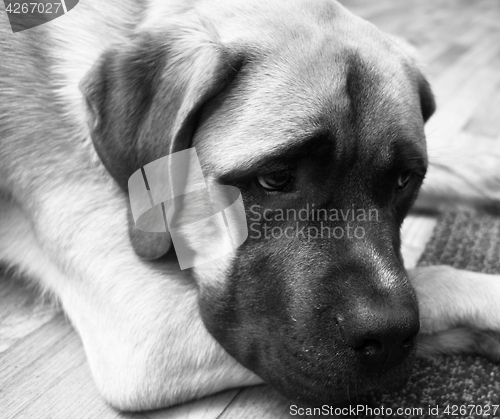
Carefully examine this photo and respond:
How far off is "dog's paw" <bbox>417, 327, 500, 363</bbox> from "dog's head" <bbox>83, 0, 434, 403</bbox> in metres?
0.33

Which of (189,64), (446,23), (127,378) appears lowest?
(446,23)

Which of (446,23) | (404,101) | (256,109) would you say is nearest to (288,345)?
(256,109)

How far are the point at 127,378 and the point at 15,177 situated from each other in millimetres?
656

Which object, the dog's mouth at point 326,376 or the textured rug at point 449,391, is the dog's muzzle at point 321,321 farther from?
the textured rug at point 449,391

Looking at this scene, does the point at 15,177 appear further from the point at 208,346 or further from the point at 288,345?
the point at 288,345

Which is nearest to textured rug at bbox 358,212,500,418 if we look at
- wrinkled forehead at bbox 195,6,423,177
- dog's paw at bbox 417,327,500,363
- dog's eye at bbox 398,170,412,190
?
dog's paw at bbox 417,327,500,363

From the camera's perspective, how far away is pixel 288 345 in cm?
135

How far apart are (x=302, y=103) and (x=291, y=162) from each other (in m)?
0.14

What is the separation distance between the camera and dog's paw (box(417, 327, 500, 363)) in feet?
5.50

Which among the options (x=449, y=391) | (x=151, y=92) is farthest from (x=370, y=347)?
(x=151, y=92)

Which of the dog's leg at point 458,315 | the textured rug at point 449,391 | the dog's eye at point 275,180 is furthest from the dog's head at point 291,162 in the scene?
the dog's leg at point 458,315

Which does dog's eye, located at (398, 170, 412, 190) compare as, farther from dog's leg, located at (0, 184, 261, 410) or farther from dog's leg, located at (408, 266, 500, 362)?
dog's leg, located at (0, 184, 261, 410)

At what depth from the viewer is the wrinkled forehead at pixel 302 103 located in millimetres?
1353

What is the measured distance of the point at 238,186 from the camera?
1403mm
